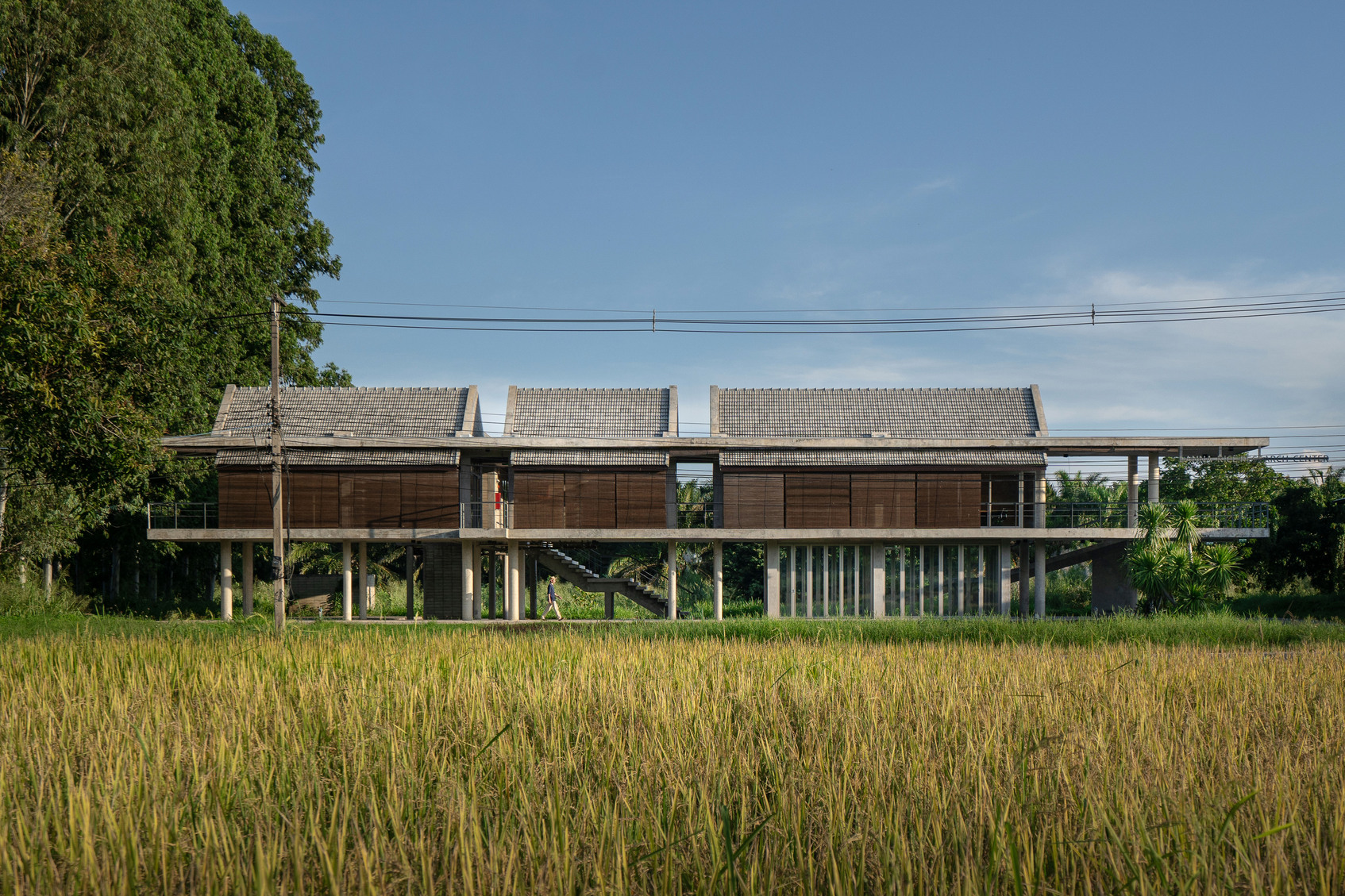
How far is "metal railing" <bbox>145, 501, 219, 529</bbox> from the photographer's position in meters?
24.6

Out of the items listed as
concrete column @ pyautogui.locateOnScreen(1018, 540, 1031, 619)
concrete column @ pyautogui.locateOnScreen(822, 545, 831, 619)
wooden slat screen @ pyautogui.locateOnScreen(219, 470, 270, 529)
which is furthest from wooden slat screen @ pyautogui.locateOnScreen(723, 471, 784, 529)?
wooden slat screen @ pyautogui.locateOnScreen(219, 470, 270, 529)

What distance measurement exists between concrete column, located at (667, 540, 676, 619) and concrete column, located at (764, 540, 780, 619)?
7.79 feet

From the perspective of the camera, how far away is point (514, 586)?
23.3m

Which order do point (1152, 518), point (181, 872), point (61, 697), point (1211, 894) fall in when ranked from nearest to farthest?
point (1211, 894), point (181, 872), point (61, 697), point (1152, 518)

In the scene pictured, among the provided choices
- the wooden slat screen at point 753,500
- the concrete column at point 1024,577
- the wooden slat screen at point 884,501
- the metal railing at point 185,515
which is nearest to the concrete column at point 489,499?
the wooden slat screen at point 753,500

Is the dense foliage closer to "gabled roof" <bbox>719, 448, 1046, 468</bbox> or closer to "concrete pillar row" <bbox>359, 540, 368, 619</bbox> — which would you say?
"concrete pillar row" <bbox>359, 540, 368, 619</bbox>

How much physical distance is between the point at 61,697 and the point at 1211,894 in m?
9.30

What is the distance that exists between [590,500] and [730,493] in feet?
11.7

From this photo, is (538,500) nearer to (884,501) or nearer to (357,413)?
(357,413)

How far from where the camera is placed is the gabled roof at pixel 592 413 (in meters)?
23.6

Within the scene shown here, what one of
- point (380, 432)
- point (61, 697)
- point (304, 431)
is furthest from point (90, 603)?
point (61, 697)

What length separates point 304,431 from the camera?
23766mm

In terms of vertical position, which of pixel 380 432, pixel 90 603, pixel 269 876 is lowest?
pixel 90 603

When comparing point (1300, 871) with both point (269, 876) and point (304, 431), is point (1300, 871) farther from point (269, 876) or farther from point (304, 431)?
point (304, 431)
